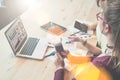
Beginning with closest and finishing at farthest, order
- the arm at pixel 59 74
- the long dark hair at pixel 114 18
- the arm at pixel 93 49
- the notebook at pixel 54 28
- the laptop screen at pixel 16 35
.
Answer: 1. the long dark hair at pixel 114 18
2. the arm at pixel 59 74
3. the laptop screen at pixel 16 35
4. the arm at pixel 93 49
5. the notebook at pixel 54 28

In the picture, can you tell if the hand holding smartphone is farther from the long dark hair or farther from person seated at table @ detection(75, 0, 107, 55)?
the long dark hair

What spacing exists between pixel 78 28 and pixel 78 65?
1.75 feet

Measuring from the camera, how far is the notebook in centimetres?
184

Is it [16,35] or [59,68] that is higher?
[16,35]

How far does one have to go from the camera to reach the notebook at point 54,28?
1.84 m

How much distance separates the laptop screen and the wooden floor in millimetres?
73

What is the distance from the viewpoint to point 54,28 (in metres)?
1.87

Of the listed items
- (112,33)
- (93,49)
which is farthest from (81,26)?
(112,33)

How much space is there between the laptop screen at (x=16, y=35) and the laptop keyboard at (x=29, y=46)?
0.12ft

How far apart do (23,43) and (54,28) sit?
338 millimetres

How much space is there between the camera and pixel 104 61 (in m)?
Result: 1.21

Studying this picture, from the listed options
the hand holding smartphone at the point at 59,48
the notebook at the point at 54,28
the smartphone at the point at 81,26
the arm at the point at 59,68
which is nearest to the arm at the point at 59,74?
the arm at the point at 59,68

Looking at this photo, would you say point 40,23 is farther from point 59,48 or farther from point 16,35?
point 59,48

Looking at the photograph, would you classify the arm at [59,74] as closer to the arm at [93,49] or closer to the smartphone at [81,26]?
the arm at [93,49]
